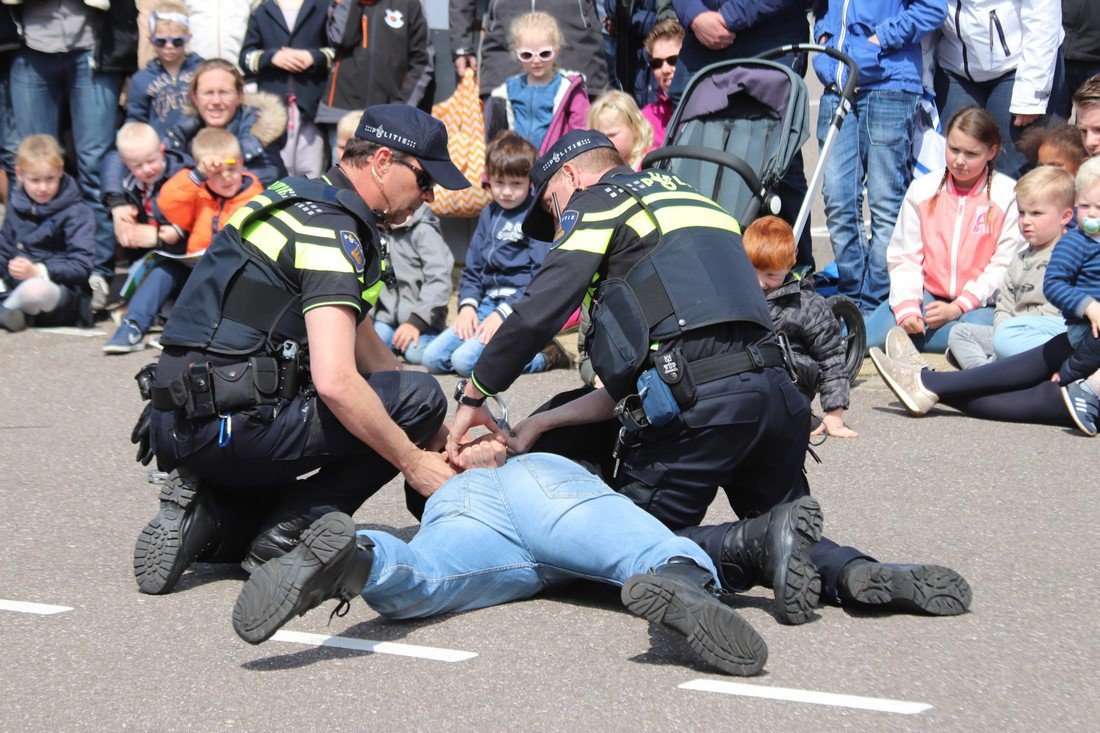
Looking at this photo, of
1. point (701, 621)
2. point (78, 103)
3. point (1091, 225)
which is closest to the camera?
point (701, 621)

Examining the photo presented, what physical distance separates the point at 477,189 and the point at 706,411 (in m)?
5.86

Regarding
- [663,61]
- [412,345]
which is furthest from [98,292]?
[663,61]

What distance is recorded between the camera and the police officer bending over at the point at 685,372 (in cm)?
398

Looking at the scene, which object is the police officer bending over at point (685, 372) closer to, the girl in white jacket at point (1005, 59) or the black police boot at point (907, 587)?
the black police boot at point (907, 587)

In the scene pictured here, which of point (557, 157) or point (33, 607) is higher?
point (557, 157)

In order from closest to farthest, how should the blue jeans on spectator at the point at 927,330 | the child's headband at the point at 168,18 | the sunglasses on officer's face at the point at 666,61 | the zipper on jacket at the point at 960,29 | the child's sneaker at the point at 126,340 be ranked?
1. the blue jeans on spectator at the point at 927,330
2. the zipper on jacket at the point at 960,29
3. the child's sneaker at the point at 126,340
4. the sunglasses on officer's face at the point at 666,61
5. the child's headband at the point at 168,18

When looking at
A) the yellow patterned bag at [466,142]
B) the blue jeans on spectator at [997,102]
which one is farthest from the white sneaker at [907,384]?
the yellow patterned bag at [466,142]

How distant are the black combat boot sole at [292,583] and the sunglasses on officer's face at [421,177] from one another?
1552 millimetres

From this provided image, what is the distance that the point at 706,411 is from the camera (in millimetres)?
4043

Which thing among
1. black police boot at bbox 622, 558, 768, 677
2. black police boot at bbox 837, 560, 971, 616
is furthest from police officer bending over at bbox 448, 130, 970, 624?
black police boot at bbox 622, 558, 768, 677

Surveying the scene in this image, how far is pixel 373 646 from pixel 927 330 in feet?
16.4

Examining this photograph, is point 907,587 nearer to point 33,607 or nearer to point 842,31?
point 33,607

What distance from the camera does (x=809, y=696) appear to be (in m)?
3.36

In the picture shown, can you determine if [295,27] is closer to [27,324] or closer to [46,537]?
[27,324]
